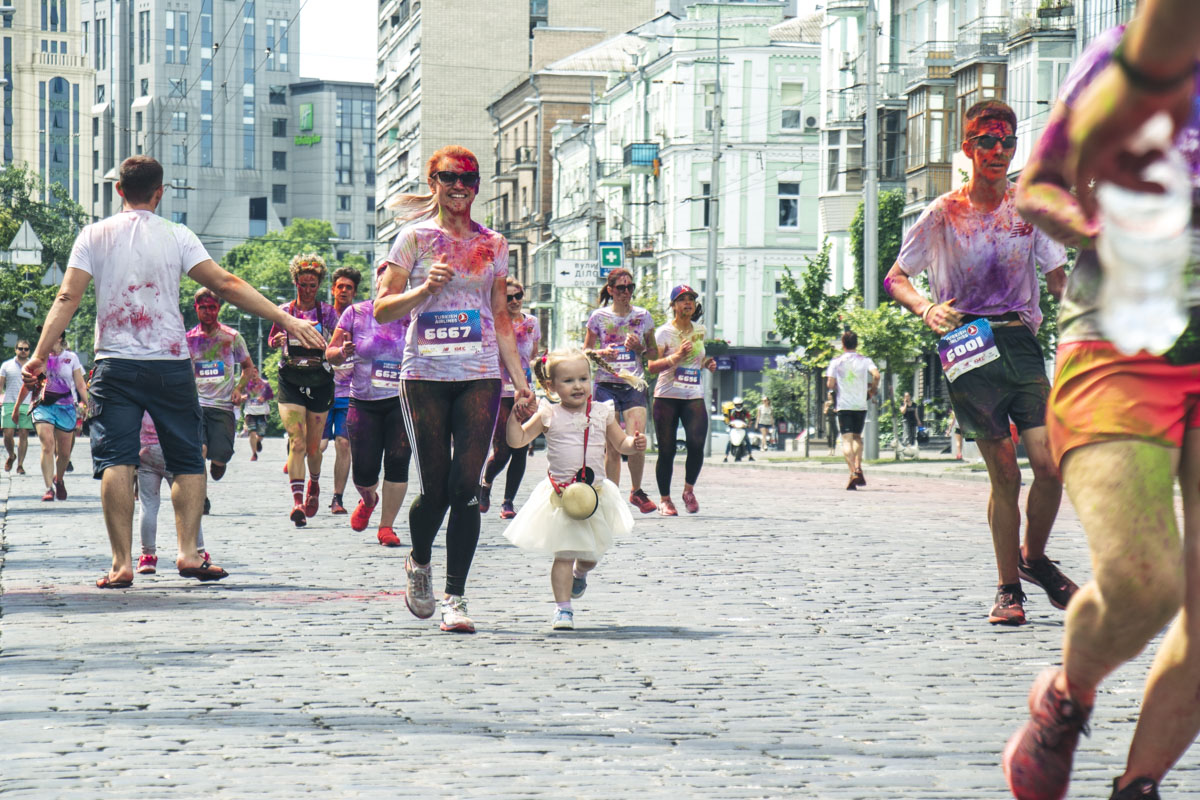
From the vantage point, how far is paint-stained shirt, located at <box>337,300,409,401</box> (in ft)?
41.8

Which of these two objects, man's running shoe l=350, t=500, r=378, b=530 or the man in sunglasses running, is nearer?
the man in sunglasses running

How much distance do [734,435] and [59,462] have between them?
2515cm

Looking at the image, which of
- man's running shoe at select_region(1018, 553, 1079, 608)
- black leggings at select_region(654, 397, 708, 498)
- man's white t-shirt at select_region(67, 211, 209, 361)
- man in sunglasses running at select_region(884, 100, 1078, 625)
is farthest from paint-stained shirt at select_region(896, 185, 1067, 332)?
black leggings at select_region(654, 397, 708, 498)

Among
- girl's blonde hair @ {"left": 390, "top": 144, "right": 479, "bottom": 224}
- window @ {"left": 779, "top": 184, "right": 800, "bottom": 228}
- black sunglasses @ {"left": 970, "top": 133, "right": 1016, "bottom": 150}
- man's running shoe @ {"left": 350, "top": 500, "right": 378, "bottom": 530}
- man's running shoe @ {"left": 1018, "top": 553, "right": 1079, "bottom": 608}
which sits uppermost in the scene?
window @ {"left": 779, "top": 184, "right": 800, "bottom": 228}

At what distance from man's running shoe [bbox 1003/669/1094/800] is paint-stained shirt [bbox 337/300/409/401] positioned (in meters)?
8.83

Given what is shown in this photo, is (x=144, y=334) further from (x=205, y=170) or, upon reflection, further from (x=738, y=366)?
(x=205, y=170)

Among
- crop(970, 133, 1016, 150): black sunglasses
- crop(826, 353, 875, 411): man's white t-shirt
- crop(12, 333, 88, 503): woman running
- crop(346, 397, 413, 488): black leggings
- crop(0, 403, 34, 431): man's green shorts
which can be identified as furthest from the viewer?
crop(0, 403, 34, 431): man's green shorts

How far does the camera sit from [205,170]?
185 metres

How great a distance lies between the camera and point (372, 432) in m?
13.0

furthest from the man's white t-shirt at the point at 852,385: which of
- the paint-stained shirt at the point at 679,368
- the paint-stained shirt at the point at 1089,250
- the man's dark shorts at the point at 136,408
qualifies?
the paint-stained shirt at the point at 1089,250

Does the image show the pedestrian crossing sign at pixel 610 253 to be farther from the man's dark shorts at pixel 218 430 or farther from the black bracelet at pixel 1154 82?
the black bracelet at pixel 1154 82

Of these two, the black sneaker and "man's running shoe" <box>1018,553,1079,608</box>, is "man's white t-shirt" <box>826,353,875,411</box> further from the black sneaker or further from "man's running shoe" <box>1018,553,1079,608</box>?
the black sneaker

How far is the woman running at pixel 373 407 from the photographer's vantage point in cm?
1263

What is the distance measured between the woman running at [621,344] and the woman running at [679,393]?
33 centimetres
